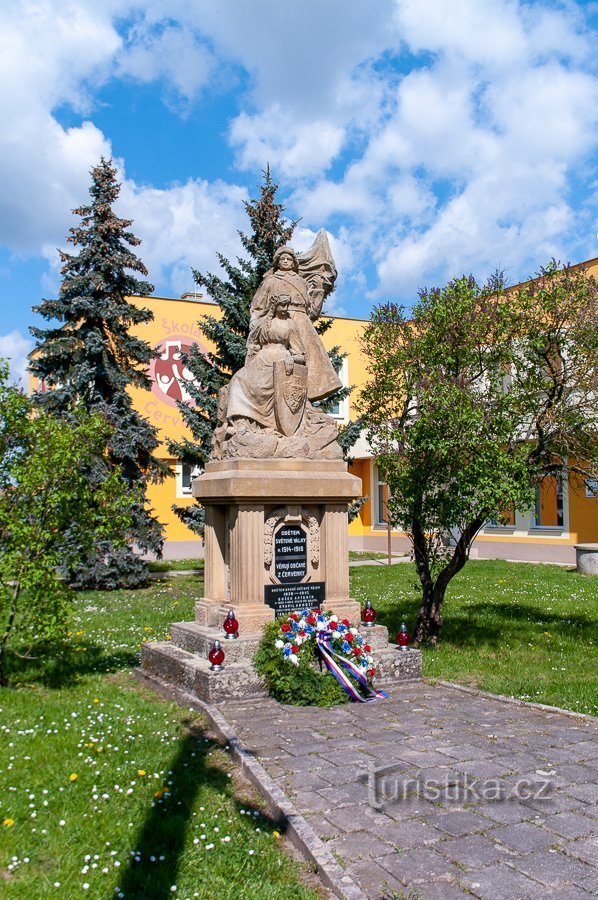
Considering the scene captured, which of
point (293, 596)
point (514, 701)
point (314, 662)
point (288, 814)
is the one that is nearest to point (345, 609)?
point (293, 596)

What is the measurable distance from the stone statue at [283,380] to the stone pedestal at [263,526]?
0.81 ft

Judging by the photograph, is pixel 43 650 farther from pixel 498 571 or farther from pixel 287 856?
pixel 498 571

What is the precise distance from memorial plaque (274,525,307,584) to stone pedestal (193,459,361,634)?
4 centimetres

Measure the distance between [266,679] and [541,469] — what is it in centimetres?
488

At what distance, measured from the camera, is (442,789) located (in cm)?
497

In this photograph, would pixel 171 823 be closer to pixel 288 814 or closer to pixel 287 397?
pixel 288 814

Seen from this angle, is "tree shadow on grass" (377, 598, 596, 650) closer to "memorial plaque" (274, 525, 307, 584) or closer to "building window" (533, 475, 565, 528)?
"memorial plaque" (274, 525, 307, 584)

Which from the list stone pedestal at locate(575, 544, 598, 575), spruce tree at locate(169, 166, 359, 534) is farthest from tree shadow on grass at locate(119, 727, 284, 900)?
stone pedestal at locate(575, 544, 598, 575)

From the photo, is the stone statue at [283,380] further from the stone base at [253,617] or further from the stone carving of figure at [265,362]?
the stone base at [253,617]

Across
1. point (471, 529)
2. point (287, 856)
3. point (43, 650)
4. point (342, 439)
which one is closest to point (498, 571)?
point (342, 439)

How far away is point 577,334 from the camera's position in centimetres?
972

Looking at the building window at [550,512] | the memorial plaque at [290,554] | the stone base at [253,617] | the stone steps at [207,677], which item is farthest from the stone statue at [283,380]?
the building window at [550,512]

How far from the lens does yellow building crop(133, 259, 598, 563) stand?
21953 millimetres

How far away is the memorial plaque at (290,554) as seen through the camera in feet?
27.0
